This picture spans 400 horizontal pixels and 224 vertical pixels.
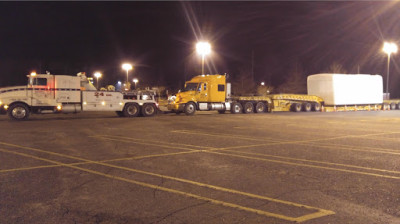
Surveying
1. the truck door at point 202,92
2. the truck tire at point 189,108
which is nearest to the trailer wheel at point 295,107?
the truck door at point 202,92

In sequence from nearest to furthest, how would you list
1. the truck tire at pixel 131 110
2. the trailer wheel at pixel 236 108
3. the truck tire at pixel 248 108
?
the truck tire at pixel 131 110 → the trailer wheel at pixel 236 108 → the truck tire at pixel 248 108

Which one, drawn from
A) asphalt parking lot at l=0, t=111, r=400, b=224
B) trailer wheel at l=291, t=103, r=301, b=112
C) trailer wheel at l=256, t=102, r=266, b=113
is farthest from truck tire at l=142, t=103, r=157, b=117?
trailer wheel at l=291, t=103, r=301, b=112

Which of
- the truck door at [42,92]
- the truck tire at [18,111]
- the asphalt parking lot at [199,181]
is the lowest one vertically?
the asphalt parking lot at [199,181]

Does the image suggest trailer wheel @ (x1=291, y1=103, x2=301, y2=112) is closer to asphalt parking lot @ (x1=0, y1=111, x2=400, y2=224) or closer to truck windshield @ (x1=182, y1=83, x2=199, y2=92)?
truck windshield @ (x1=182, y1=83, x2=199, y2=92)

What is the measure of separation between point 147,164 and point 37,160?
2869 mm

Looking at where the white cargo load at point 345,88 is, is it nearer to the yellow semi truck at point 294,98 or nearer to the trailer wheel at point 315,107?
the yellow semi truck at point 294,98

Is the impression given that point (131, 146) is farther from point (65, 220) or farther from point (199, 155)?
point (65, 220)

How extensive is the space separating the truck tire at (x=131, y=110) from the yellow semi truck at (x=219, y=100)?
3.37 m

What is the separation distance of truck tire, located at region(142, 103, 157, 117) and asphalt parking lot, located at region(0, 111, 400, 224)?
42.6 ft

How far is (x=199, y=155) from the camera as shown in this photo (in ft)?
31.8

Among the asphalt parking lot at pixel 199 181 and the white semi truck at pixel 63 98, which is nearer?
the asphalt parking lot at pixel 199 181

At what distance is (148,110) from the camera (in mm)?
25312

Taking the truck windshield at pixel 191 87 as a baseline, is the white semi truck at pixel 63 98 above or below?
below

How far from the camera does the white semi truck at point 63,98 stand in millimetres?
21266
